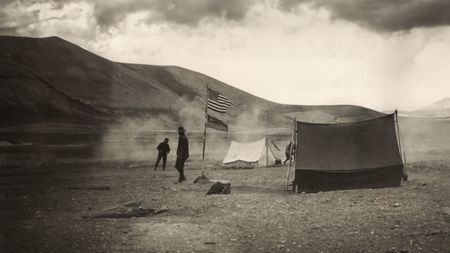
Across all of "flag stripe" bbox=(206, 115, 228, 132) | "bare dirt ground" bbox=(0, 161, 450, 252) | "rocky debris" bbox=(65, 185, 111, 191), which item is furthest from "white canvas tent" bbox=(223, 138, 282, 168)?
"rocky debris" bbox=(65, 185, 111, 191)

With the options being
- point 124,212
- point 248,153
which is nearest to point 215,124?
point 124,212

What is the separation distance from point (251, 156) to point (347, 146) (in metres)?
9.50

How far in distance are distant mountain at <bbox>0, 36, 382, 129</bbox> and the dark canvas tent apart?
165ft

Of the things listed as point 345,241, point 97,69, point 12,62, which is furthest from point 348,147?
point 97,69

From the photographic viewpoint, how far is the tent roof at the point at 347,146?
1391 centimetres

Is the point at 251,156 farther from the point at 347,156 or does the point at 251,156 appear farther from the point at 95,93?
the point at 95,93

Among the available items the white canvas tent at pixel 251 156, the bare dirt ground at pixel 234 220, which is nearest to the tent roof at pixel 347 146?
the bare dirt ground at pixel 234 220

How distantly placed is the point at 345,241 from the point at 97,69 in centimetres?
8310

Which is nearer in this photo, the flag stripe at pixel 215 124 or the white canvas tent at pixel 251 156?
the flag stripe at pixel 215 124

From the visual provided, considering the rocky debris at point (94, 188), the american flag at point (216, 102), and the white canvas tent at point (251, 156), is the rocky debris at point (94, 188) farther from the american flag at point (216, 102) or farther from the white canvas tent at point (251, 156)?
the white canvas tent at point (251, 156)

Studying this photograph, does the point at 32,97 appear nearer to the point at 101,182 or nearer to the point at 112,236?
the point at 101,182

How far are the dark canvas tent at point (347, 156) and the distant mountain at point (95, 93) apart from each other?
165ft

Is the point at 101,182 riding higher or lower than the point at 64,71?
lower

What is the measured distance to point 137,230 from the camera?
8.13 meters
